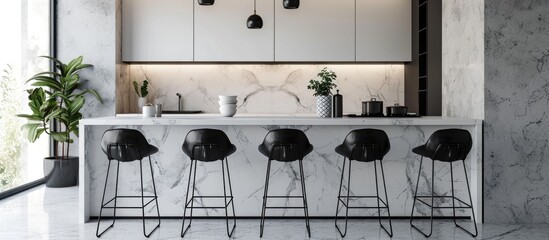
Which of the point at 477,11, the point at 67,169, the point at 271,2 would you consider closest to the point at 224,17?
the point at 271,2

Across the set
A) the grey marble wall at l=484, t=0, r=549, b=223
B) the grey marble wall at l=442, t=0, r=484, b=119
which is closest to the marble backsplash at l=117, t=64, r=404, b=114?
the grey marble wall at l=442, t=0, r=484, b=119

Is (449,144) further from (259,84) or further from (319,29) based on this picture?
(259,84)

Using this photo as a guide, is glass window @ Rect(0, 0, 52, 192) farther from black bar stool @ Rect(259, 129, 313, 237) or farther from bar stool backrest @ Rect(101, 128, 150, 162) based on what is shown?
black bar stool @ Rect(259, 129, 313, 237)

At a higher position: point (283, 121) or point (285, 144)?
point (283, 121)

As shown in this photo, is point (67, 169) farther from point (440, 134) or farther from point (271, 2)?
point (440, 134)

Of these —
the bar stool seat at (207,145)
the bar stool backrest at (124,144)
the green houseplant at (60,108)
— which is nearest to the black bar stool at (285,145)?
the bar stool seat at (207,145)

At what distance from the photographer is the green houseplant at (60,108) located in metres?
5.80

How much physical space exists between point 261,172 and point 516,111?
229cm

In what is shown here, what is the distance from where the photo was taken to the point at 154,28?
6488 mm

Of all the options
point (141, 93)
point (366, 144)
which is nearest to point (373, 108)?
point (366, 144)

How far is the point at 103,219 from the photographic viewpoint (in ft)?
15.1

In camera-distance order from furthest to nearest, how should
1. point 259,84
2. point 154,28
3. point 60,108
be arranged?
point 259,84 → point 154,28 → point 60,108

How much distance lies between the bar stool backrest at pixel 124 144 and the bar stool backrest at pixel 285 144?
959 mm

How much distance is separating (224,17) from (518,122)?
367cm
